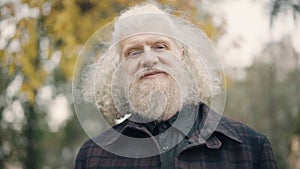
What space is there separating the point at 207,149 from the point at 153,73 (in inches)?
13.6

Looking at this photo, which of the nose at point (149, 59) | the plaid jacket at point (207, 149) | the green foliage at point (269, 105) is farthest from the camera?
the green foliage at point (269, 105)

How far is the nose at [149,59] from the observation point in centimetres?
189

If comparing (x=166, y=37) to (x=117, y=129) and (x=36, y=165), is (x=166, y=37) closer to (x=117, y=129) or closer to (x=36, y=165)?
(x=117, y=129)

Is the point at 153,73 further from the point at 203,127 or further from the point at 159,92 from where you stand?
the point at 203,127

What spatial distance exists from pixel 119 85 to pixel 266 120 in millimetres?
7625

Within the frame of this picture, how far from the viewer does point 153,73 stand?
6.27 feet

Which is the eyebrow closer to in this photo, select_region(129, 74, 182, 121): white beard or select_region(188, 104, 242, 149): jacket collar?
select_region(129, 74, 182, 121): white beard

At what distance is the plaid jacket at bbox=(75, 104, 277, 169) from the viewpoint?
1996 millimetres

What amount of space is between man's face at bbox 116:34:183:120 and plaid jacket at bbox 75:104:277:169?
9cm

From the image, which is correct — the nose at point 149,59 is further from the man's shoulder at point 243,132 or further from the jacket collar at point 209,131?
the man's shoulder at point 243,132

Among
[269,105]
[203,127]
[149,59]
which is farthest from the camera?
[269,105]

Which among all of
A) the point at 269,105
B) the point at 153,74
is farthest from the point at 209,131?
the point at 269,105

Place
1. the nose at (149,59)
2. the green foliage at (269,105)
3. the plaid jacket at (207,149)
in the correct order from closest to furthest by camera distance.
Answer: the nose at (149,59) < the plaid jacket at (207,149) < the green foliage at (269,105)

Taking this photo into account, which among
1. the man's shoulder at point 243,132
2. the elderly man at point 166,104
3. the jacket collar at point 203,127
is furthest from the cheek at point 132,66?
the man's shoulder at point 243,132
